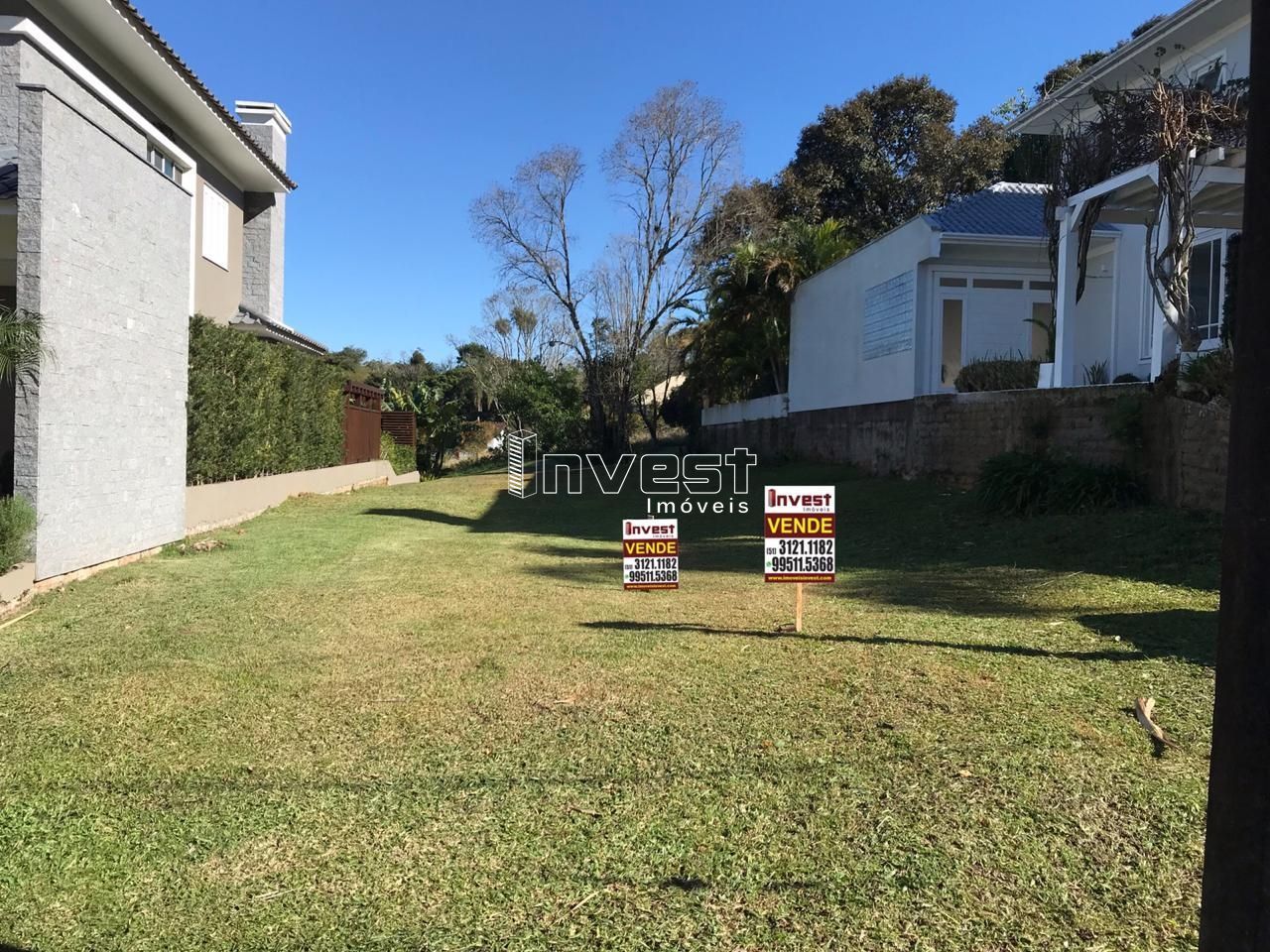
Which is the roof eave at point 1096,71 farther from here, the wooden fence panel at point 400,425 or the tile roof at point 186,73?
the wooden fence panel at point 400,425

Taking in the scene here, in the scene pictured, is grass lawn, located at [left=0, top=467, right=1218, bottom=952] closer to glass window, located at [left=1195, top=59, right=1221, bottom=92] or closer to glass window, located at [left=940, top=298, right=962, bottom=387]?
glass window, located at [left=1195, top=59, right=1221, bottom=92]

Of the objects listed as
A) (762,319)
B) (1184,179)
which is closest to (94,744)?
(1184,179)

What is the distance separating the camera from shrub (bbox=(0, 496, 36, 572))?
22.8 feet

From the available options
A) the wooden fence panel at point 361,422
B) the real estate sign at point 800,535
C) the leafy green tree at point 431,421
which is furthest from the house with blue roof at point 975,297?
the leafy green tree at point 431,421

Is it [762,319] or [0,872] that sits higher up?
[762,319]

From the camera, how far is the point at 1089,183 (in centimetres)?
1335

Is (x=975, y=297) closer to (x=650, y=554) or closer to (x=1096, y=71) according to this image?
(x=1096, y=71)

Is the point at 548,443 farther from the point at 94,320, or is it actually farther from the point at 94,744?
the point at 94,744

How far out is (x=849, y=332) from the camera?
20.9m

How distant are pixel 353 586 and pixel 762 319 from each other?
848 inches

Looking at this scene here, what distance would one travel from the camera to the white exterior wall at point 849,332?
57.4 ft

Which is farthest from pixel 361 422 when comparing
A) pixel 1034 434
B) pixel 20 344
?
pixel 1034 434

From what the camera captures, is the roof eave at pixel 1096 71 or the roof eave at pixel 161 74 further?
the roof eave at pixel 1096 71

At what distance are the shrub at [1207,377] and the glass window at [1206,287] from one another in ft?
15.2
